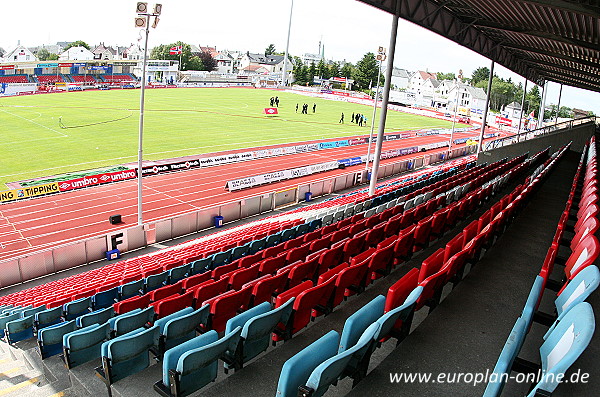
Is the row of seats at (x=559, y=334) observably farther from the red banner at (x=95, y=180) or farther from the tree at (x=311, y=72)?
the tree at (x=311, y=72)

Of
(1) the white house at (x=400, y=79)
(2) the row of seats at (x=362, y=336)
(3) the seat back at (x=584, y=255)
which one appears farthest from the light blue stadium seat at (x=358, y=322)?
(1) the white house at (x=400, y=79)

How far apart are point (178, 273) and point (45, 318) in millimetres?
2385

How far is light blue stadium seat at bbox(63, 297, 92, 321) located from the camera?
7484 millimetres

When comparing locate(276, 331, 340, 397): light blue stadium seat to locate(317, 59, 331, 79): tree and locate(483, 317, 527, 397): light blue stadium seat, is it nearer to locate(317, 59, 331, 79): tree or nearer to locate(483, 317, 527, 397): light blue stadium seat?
locate(483, 317, 527, 397): light blue stadium seat

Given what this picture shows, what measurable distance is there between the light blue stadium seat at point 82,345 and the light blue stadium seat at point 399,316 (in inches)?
137

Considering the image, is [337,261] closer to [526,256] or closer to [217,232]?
[526,256]

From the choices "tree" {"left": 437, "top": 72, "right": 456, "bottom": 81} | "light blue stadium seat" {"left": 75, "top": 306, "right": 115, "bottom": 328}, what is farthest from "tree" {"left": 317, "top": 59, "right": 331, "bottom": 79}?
"light blue stadium seat" {"left": 75, "top": 306, "right": 115, "bottom": 328}

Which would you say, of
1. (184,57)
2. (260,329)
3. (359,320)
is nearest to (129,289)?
(260,329)

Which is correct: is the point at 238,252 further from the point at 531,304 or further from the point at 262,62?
the point at 262,62

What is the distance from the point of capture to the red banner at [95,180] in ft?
74.0

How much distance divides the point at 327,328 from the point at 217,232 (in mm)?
13775

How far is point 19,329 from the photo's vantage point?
7262mm

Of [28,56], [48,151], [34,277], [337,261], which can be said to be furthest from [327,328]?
[28,56]

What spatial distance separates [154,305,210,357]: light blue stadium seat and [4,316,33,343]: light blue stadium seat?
11.0ft
